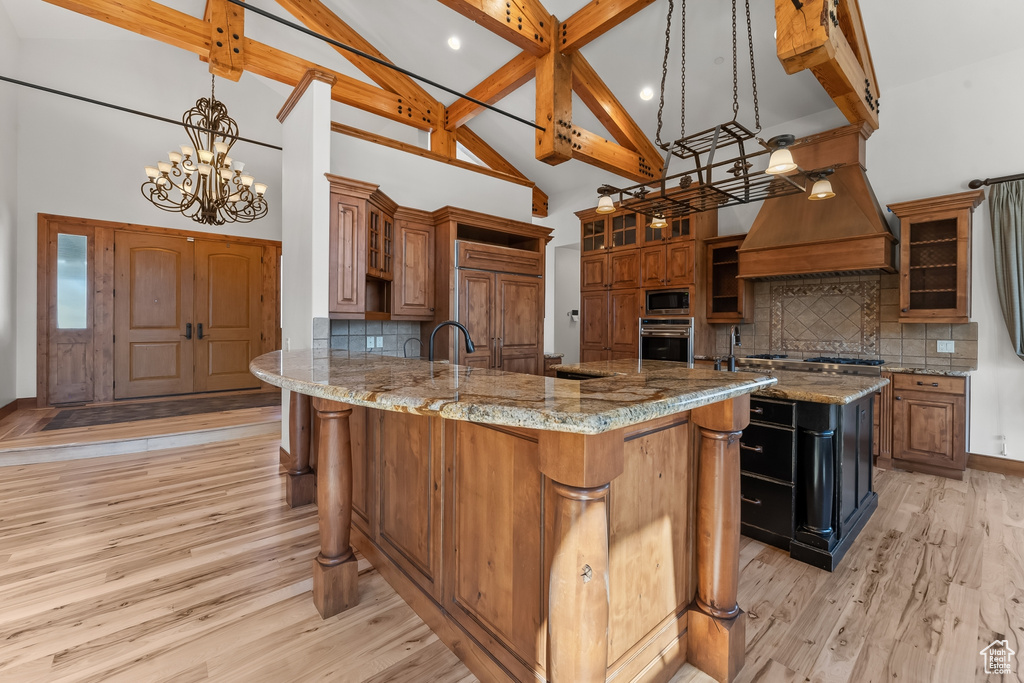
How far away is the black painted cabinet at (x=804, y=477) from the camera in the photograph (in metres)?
2.12

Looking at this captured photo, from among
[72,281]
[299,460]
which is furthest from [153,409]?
[299,460]

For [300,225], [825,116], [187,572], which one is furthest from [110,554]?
[825,116]

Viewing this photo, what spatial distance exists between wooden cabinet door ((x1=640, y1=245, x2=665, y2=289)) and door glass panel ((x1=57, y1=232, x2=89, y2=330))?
272 inches

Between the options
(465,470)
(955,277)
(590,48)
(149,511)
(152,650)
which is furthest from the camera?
(590,48)

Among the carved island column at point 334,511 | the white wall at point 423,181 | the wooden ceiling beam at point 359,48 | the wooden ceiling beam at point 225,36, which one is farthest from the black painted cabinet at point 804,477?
the wooden ceiling beam at point 359,48

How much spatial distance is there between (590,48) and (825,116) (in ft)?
8.73

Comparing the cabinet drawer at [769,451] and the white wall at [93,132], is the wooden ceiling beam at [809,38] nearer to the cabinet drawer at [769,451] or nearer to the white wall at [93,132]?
the cabinet drawer at [769,451]

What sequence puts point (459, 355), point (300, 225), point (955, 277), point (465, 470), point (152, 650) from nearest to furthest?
point (465, 470) < point (152, 650) < point (300, 225) < point (955, 277) < point (459, 355)

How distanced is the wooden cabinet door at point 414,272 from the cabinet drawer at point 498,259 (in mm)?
364

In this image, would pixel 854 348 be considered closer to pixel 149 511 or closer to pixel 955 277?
pixel 955 277

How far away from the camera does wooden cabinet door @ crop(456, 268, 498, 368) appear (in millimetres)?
4273

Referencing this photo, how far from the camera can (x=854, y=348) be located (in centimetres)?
436

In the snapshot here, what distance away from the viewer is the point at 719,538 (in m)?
1.41

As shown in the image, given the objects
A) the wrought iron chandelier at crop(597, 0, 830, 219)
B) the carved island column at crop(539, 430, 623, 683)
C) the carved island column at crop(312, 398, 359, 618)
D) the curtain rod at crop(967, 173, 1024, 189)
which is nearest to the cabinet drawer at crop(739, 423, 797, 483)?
the wrought iron chandelier at crop(597, 0, 830, 219)
